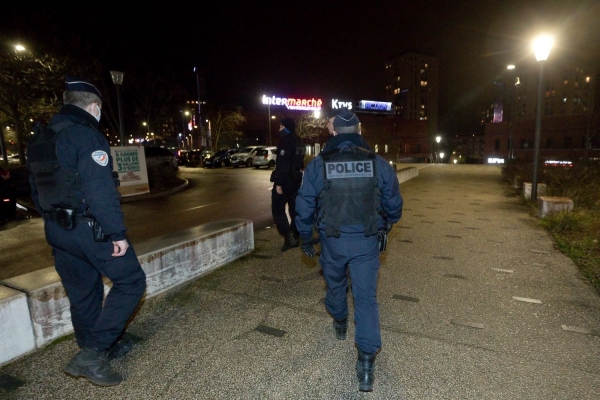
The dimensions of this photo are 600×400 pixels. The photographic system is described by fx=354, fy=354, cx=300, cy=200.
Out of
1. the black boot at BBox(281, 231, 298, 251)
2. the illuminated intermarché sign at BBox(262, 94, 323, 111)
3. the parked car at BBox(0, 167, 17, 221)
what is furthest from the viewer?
the illuminated intermarché sign at BBox(262, 94, 323, 111)

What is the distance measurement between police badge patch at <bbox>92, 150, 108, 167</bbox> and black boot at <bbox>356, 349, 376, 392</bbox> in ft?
7.16

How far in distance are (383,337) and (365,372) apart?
0.70m

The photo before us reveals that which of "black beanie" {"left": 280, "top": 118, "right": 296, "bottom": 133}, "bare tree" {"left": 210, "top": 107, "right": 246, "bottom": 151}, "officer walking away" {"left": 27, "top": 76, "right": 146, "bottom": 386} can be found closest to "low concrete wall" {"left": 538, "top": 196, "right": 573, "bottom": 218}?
"black beanie" {"left": 280, "top": 118, "right": 296, "bottom": 133}

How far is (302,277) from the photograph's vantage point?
4.48 metres

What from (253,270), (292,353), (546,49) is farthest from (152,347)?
(546,49)

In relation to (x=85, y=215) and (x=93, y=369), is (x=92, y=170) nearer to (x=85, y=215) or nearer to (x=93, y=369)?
(x=85, y=215)

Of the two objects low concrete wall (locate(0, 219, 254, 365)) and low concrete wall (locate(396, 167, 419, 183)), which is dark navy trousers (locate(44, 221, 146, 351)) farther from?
low concrete wall (locate(396, 167, 419, 183))

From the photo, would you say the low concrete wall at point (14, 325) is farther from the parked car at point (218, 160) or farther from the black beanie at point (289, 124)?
Result: the parked car at point (218, 160)

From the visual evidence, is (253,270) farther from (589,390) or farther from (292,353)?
(589,390)

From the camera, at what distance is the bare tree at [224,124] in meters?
41.7

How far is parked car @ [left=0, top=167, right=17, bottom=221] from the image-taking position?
812cm

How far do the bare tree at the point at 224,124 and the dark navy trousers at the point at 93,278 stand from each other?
131 feet

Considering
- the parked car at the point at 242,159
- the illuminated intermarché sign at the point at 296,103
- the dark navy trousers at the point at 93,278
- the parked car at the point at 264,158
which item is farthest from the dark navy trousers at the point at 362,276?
the illuminated intermarché sign at the point at 296,103

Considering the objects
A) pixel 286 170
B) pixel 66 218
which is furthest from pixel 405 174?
pixel 66 218
